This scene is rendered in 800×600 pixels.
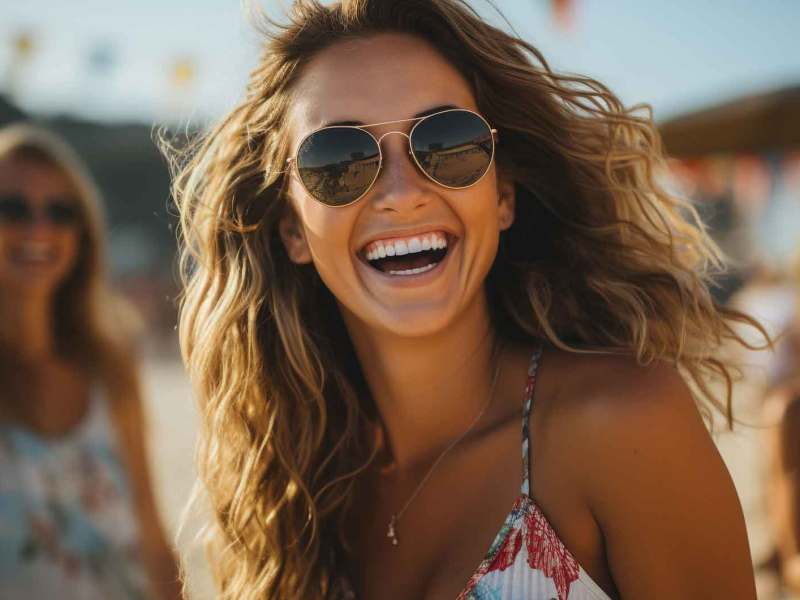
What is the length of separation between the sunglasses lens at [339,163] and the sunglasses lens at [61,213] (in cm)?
215

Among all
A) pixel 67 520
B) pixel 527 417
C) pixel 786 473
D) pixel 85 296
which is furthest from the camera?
pixel 85 296

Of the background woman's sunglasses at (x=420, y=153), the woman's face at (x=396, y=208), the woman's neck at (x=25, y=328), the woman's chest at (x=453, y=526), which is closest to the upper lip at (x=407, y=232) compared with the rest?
the woman's face at (x=396, y=208)

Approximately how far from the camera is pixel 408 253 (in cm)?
214

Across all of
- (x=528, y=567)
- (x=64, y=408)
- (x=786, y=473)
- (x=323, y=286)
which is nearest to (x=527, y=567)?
(x=528, y=567)

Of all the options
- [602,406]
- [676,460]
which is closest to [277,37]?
[602,406]

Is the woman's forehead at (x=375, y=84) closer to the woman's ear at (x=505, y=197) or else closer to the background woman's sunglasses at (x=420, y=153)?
the background woman's sunglasses at (x=420, y=153)

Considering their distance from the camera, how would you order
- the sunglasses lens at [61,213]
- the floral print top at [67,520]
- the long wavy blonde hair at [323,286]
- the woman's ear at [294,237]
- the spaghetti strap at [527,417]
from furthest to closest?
the sunglasses lens at [61,213]
the floral print top at [67,520]
the woman's ear at [294,237]
the long wavy blonde hair at [323,286]
the spaghetti strap at [527,417]

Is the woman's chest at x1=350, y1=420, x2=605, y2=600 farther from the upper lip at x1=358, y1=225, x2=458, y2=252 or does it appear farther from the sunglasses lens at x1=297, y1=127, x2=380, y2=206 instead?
the sunglasses lens at x1=297, y1=127, x2=380, y2=206

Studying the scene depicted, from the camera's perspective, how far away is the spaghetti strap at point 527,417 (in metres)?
1.94

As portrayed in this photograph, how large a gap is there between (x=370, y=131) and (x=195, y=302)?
0.93 m

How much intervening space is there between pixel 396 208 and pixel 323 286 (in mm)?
701

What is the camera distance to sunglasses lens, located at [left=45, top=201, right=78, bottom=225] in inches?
151

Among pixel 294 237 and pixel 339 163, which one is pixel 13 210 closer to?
pixel 294 237

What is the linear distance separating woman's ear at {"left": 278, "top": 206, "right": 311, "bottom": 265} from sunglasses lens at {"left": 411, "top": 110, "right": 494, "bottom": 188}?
1.78 ft
